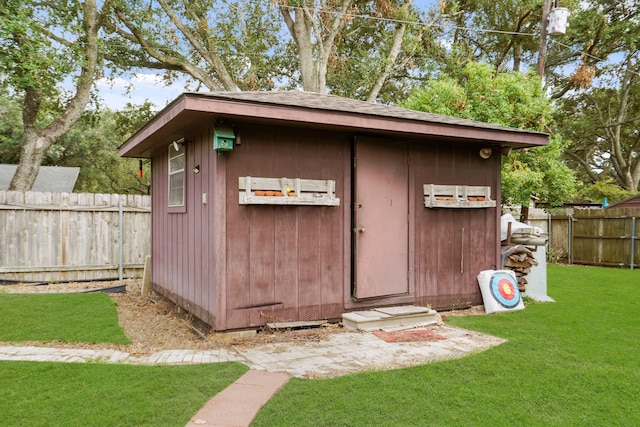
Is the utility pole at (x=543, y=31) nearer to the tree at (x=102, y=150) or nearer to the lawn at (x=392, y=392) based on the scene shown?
the lawn at (x=392, y=392)

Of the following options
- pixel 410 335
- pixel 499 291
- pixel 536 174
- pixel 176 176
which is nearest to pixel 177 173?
pixel 176 176

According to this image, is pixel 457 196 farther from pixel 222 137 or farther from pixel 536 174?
pixel 536 174

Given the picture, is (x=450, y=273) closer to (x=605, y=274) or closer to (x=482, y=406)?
(x=482, y=406)

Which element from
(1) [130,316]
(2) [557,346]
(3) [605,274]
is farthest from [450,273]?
(3) [605,274]

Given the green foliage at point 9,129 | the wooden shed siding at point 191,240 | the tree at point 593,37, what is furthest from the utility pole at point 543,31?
the green foliage at point 9,129

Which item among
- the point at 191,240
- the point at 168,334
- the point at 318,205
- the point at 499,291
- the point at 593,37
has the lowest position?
the point at 168,334

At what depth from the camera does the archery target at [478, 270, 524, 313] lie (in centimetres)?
568

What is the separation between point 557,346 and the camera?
4074 mm

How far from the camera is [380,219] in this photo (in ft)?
17.0

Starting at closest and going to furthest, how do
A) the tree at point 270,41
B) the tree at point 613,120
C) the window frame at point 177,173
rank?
the window frame at point 177,173 → the tree at point 270,41 → the tree at point 613,120

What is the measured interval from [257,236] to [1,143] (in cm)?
1525

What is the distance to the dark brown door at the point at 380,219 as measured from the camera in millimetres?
5016

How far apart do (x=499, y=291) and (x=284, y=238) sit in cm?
296

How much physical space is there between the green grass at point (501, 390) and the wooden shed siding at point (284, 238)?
4.84ft
